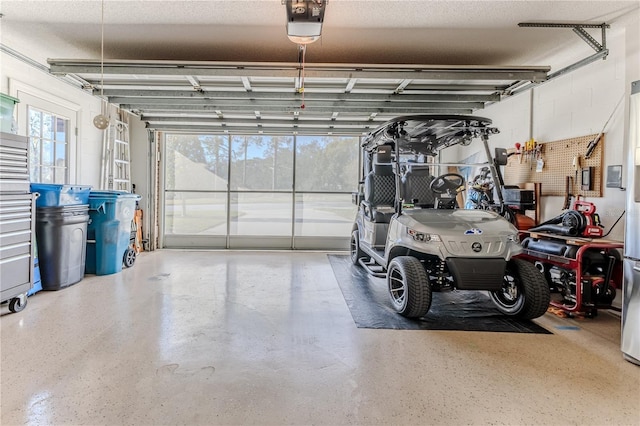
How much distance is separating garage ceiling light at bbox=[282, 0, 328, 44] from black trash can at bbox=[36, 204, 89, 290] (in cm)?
352

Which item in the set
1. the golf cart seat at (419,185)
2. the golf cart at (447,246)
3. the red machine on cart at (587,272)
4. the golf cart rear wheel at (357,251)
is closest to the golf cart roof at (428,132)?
the golf cart at (447,246)

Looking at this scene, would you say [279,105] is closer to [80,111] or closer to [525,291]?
[80,111]

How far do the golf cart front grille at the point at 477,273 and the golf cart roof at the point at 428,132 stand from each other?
1.53 m

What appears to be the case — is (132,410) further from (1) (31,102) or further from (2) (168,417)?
(1) (31,102)

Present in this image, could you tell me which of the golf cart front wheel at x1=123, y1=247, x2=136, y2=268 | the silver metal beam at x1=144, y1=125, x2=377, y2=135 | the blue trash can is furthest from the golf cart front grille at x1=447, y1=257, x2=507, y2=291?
the golf cart front wheel at x1=123, y1=247, x2=136, y2=268

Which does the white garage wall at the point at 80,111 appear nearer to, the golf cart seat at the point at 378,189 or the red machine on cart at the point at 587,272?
the golf cart seat at the point at 378,189

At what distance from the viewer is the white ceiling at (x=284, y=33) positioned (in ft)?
10.0

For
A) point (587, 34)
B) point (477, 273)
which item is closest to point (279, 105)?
point (477, 273)

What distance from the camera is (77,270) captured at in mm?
4391

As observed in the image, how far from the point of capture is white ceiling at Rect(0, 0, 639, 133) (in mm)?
3055

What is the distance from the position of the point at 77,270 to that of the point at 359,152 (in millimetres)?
5523

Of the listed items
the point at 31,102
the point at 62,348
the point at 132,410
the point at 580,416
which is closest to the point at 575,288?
the point at 580,416

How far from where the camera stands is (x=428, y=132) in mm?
4289

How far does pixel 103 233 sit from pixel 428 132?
4.79 m
